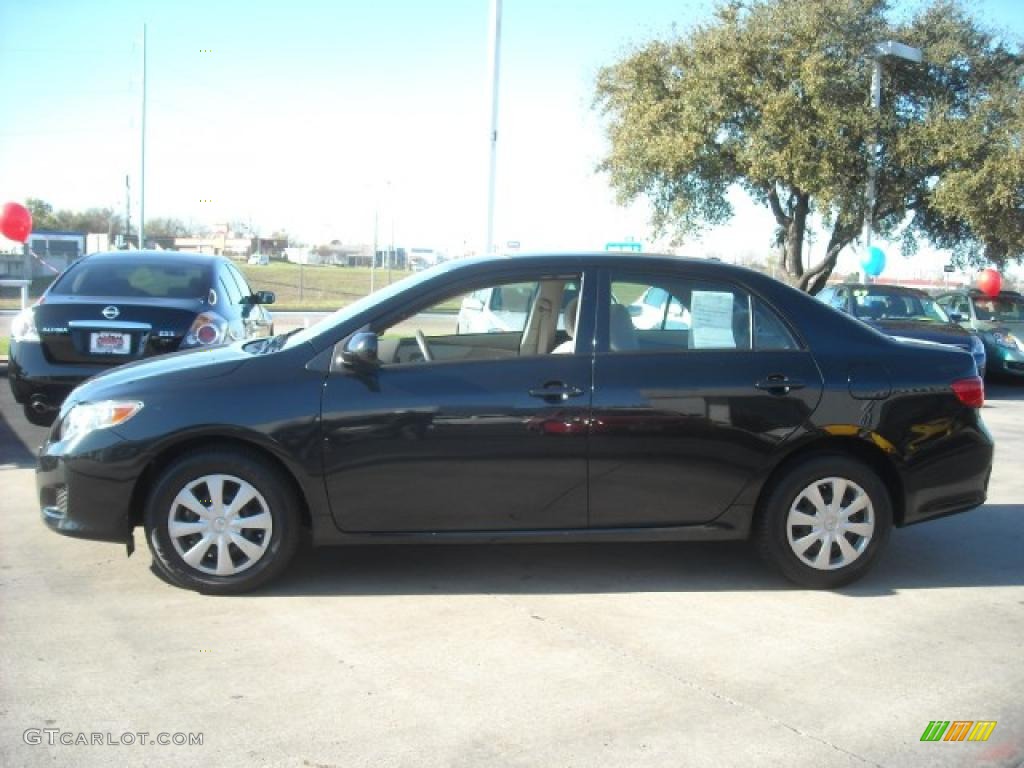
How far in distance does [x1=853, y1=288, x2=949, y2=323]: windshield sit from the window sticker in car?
33.0ft

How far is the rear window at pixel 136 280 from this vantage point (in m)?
8.33

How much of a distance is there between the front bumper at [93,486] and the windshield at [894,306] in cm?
1194

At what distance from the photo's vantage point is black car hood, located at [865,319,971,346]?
13.1 metres

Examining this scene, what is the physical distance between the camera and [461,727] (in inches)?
137

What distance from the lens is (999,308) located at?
54.7 feet

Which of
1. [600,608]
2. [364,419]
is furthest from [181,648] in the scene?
[600,608]

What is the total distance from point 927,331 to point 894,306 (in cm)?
134

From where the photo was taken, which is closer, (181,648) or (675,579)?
(181,648)

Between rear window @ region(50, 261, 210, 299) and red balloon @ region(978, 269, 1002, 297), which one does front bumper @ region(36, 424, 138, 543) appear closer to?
Result: rear window @ region(50, 261, 210, 299)

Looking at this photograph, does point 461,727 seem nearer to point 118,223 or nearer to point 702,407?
point 702,407

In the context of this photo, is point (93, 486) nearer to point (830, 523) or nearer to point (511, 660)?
point (511, 660)

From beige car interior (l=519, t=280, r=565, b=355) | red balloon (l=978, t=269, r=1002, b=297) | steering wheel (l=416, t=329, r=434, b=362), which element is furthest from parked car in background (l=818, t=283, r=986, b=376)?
steering wheel (l=416, t=329, r=434, b=362)

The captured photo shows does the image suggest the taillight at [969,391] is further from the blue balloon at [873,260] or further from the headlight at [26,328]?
the blue balloon at [873,260]

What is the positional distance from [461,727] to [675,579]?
6.62 feet
